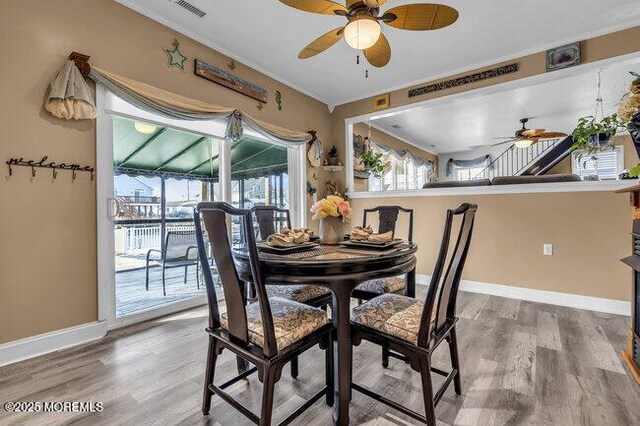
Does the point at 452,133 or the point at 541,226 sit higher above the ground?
the point at 452,133

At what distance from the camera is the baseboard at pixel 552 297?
2926 millimetres

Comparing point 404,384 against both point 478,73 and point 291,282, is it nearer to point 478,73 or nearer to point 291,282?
point 291,282

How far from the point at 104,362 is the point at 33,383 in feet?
1.13

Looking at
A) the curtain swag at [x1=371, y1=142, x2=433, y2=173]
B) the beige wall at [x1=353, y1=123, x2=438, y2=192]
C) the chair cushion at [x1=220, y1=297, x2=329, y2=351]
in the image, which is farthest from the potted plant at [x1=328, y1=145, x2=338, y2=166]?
the chair cushion at [x1=220, y1=297, x2=329, y2=351]

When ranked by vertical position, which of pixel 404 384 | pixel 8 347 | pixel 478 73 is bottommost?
pixel 404 384

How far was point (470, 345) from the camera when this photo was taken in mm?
2248

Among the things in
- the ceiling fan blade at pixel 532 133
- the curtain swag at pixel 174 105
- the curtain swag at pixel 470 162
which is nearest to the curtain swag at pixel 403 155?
the curtain swag at pixel 470 162

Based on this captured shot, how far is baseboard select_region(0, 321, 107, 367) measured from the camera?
6.56 feet

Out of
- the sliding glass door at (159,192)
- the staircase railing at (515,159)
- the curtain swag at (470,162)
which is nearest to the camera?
the sliding glass door at (159,192)

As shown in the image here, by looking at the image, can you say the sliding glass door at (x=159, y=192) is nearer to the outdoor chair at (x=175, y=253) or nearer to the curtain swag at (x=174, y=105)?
the outdoor chair at (x=175, y=253)

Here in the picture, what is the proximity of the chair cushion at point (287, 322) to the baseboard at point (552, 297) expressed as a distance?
2876 millimetres

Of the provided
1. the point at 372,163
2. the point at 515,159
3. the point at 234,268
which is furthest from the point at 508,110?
the point at 234,268

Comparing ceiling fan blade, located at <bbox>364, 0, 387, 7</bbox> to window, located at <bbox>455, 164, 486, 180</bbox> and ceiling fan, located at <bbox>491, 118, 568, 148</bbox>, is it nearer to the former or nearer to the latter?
ceiling fan, located at <bbox>491, 118, 568, 148</bbox>

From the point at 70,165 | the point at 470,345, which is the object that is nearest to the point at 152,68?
the point at 70,165
